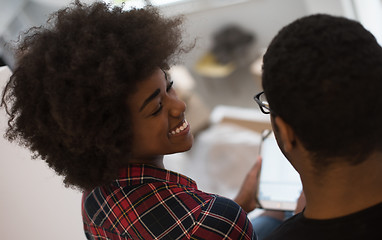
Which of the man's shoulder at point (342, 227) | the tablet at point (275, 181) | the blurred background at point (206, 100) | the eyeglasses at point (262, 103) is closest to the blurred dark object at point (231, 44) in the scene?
the blurred background at point (206, 100)

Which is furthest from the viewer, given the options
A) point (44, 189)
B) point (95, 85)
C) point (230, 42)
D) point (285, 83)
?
point (230, 42)

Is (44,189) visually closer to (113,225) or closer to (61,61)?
(113,225)

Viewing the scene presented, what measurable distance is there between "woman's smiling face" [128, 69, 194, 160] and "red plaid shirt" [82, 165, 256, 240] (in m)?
0.05

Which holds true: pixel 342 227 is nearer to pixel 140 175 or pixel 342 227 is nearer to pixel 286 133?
pixel 286 133

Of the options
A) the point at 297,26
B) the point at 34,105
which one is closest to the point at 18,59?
the point at 34,105

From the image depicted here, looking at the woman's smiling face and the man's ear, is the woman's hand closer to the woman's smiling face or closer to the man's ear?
the woman's smiling face

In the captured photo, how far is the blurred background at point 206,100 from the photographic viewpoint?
3.67ft

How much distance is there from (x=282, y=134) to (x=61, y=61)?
0.46m

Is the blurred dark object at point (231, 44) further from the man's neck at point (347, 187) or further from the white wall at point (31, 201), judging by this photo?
the man's neck at point (347, 187)

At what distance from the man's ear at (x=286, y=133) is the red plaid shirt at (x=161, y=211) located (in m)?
0.26

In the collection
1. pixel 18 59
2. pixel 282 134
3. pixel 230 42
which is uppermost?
pixel 18 59

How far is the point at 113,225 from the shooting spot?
85cm

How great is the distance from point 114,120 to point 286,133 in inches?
14.4

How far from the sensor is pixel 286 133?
23.5 inches
